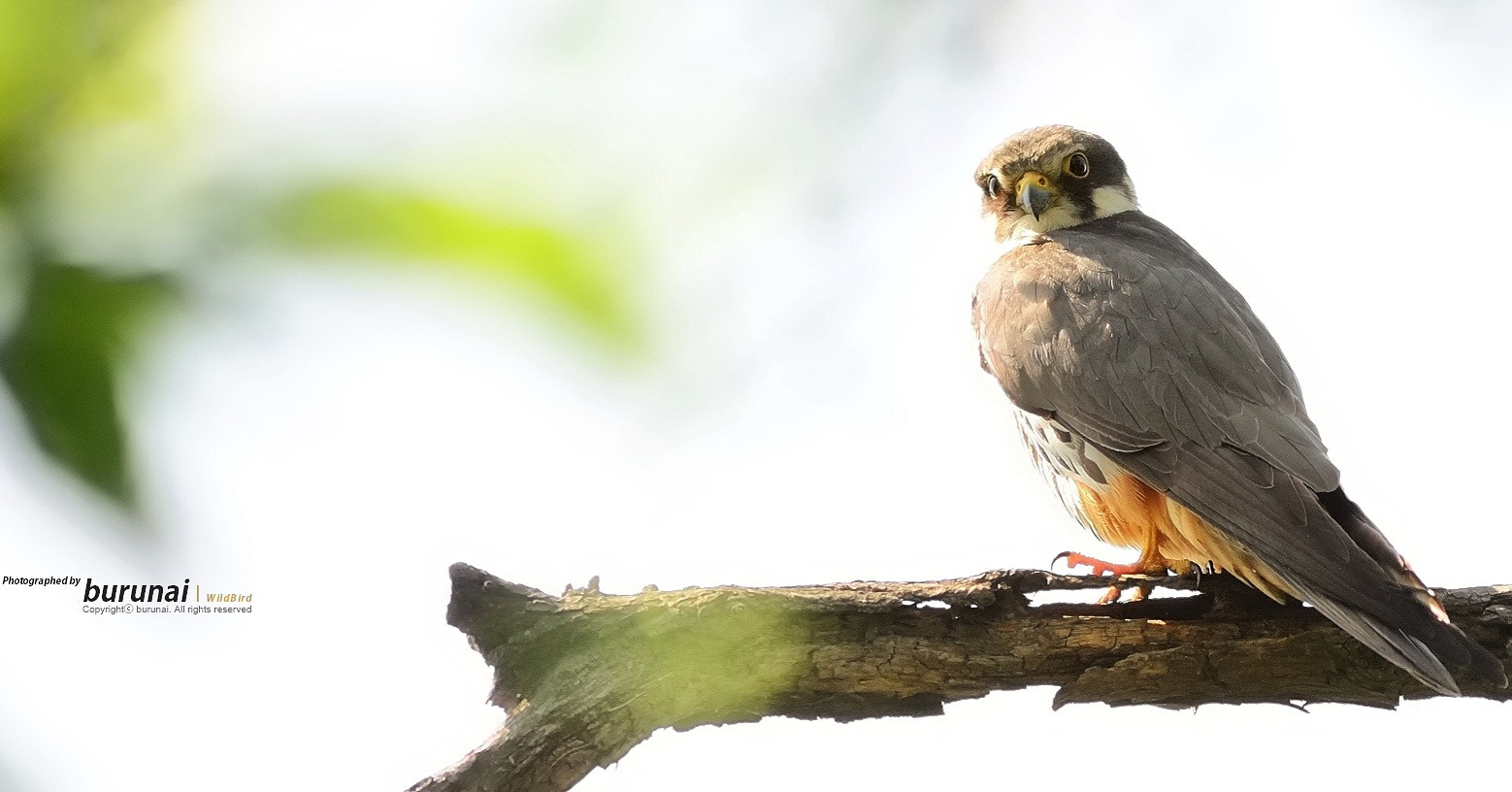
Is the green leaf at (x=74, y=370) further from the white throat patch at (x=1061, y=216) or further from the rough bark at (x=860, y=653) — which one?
the white throat patch at (x=1061, y=216)

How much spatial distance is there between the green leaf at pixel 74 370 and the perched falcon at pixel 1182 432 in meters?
3.64

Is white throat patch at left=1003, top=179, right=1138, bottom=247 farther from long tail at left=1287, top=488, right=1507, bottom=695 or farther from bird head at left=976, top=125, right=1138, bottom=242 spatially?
long tail at left=1287, top=488, right=1507, bottom=695

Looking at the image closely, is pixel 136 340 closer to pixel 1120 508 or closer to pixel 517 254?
pixel 517 254

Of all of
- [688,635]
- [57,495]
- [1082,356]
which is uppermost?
[1082,356]

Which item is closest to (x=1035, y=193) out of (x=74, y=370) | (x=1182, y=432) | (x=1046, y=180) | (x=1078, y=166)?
(x=1046, y=180)

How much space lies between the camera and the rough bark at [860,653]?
3.48 metres

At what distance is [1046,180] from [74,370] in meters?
5.85

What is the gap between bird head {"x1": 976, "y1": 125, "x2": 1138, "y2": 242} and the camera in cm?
614

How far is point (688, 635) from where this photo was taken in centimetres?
355

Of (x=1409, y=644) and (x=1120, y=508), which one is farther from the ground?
(x=1120, y=508)

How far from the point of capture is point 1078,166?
623 centimetres

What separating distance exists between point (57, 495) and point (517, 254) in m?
0.26

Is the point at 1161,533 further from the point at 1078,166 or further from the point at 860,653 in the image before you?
the point at 1078,166

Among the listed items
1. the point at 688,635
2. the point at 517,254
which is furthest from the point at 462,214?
the point at 688,635
